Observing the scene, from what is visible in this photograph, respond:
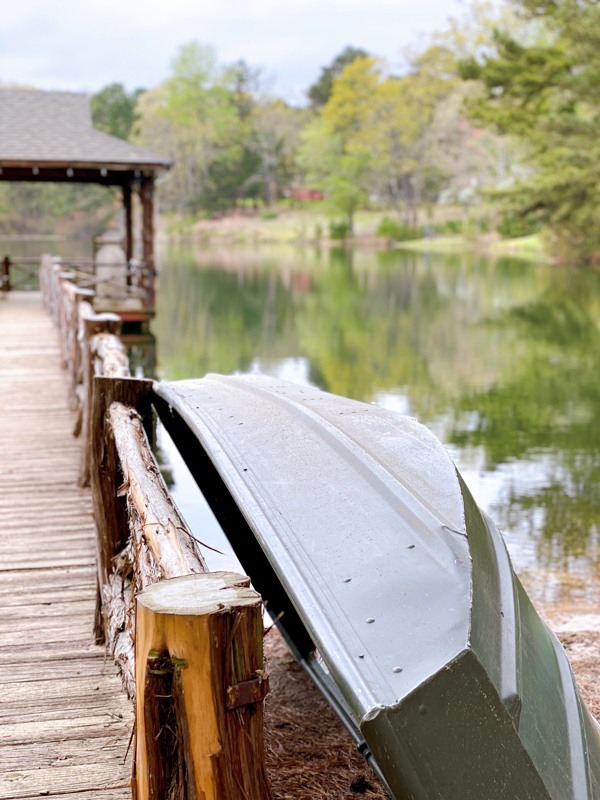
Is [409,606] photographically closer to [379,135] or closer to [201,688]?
[201,688]

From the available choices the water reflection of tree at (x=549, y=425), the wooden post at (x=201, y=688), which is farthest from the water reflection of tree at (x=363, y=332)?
the wooden post at (x=201, y=688)

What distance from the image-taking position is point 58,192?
65000 millimetres

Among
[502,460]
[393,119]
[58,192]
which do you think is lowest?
[502,460]

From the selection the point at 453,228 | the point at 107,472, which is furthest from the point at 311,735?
the point at 453,228

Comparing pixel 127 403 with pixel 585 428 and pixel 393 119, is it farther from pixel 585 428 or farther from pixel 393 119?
pixel 393 119

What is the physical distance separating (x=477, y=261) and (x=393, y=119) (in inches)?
744

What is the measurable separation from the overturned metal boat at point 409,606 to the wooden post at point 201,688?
297mm

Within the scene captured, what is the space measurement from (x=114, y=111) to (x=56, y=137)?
157 ft

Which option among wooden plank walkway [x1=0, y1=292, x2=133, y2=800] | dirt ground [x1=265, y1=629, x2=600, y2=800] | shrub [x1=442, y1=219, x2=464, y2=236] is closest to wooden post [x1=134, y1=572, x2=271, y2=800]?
wooden plank walkway [x1=0, y1=292, x2=133, y2=800]

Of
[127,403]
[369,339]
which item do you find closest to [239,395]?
[127,403]

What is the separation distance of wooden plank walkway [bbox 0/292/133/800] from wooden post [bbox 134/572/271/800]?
Result: 47 cm

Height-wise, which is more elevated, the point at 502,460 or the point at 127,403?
the point at 127,403

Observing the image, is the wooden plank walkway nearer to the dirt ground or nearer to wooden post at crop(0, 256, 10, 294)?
the dirt ground

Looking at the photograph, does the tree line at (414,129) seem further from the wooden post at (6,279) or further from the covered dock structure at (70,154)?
the wooden post at (6,279)
